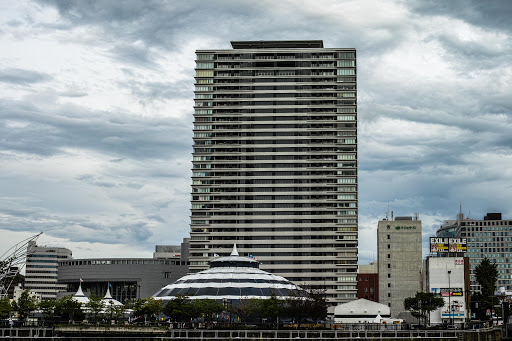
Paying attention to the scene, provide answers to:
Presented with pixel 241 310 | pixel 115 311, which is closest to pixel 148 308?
pixel 241 310

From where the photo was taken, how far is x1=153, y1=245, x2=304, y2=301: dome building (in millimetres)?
173625

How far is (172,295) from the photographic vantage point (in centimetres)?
17600

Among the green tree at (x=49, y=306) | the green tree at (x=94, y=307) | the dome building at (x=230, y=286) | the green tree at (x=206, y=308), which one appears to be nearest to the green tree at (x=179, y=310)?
the green tree at (x=206, y=308)

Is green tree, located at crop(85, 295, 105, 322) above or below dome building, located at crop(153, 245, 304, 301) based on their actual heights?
below

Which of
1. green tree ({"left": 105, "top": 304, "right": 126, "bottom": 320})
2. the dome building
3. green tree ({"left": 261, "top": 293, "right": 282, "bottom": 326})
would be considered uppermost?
the dome building

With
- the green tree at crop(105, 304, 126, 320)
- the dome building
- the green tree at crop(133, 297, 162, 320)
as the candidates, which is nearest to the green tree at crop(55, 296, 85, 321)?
Result: the green tree at crop(105, 304, 126, 320)

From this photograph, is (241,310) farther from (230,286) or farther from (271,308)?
(230,286)

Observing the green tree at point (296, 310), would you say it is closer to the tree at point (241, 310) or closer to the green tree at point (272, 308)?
the green tree at point (272, 308)

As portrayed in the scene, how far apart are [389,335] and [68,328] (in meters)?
54.9

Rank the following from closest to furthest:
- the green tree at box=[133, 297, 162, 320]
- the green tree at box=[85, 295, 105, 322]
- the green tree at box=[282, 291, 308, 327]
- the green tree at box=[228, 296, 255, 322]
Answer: the green tree at box=[282, 291, 308, 327] → the green tree at box=[133, 297, 162, 320] → the green tree at box=[228, 296, 255, 322] → the green tree at box=[85, 295, 105, 322]

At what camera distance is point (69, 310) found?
160m

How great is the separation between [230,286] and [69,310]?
41535 millimetres

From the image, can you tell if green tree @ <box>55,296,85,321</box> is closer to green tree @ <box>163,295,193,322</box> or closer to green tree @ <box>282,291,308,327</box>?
green tree @ <box>163,295,193,322</box>

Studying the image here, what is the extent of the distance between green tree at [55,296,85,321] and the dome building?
67.8 feet
